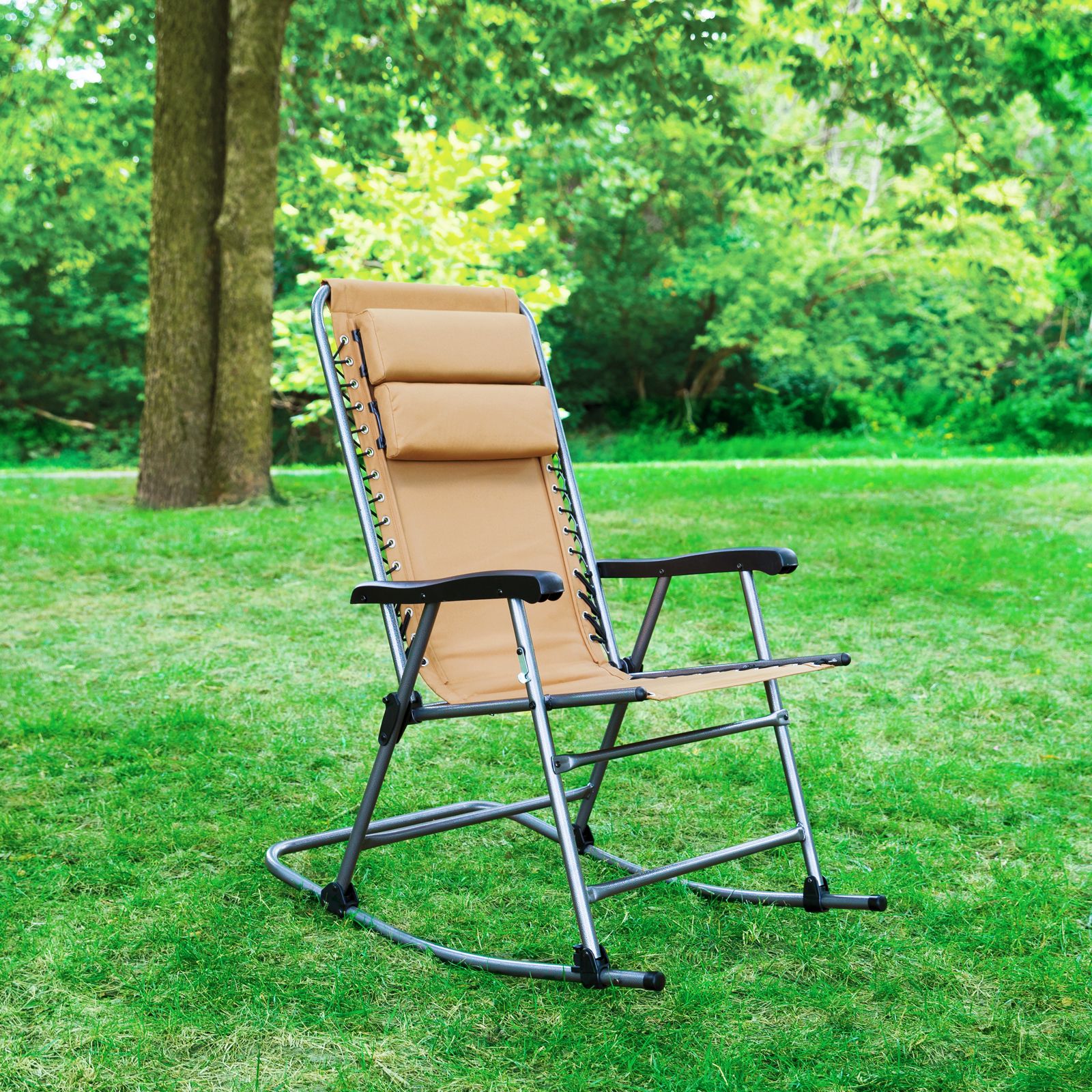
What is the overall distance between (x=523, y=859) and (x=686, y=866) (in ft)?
1.90

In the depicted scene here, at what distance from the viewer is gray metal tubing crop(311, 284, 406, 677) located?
2.48m

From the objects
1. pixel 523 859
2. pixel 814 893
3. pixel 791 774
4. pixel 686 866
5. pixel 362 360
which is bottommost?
pixel 523 859

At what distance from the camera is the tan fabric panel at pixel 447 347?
2.87 meters

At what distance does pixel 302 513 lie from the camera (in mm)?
8047

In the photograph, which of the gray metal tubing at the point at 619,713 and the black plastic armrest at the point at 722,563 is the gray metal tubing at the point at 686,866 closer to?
the gray metal tubing at the point at 619,713

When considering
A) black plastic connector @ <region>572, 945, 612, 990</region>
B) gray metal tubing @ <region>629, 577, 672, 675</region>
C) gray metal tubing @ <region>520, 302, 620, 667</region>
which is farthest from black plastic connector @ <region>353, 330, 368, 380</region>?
black plastic connector @ <region>572, 945, 612, 990</region>

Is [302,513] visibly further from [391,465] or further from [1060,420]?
[1060,420]

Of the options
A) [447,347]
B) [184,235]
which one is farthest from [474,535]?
[184,235]

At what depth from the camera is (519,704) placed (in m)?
2.22

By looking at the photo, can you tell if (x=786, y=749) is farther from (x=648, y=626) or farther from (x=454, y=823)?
(x=454, y=823)

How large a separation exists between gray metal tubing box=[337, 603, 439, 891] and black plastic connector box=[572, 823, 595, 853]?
569 millimetres

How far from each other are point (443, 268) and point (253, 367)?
Result: 16.3 feet

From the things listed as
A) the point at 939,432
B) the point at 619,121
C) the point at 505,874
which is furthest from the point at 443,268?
the point at 505,874

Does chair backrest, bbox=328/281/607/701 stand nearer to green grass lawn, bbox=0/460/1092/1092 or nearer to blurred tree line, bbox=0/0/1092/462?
green grass lawn, bbox=0/460/1092/1092
